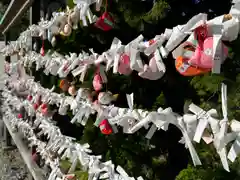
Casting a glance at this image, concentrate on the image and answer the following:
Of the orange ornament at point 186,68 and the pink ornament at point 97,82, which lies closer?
the orange ornament at point 186,68

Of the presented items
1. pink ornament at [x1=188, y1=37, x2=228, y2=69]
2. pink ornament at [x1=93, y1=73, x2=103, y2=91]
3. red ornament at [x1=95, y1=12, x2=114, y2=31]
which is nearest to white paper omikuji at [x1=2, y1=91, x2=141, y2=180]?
pink ornament at [x1=93, y1=73, x2=103, y2=91]

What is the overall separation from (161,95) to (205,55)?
0.52 meters

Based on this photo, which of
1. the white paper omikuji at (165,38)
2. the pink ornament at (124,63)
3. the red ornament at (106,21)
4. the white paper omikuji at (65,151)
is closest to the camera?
the white paper omikuji at (165,38)

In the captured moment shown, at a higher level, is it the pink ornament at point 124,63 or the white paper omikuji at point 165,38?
the white paper omikuji at point 165,38

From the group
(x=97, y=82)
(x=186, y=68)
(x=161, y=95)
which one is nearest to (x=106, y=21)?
(x=97, y=82)

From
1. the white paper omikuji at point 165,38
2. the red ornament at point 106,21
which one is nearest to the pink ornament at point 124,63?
the white paper omikuji at point 165,38

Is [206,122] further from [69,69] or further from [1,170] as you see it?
[1,170]

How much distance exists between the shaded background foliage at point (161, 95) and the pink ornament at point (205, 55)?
9 centimetres

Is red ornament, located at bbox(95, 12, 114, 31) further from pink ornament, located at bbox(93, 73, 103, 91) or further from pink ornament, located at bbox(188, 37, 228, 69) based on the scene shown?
pink ornament, located at bbox(188, 37, 228, 69)

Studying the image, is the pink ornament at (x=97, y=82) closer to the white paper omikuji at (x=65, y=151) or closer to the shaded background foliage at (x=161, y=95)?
the shaded background foliage at (x=161, y=95)

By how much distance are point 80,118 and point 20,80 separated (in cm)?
178

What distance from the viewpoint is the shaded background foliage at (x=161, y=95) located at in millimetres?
1176

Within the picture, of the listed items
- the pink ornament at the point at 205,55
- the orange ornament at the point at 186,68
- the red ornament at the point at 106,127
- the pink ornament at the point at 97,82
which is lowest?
the red ornament at the point at 106,127

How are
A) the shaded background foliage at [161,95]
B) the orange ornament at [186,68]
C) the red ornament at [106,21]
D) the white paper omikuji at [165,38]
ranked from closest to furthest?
the white paper omikuji at [165,38]
the orange ornament at [186,68]
the shaded background foliage at [161,95]
the red ornament at [106,21]
